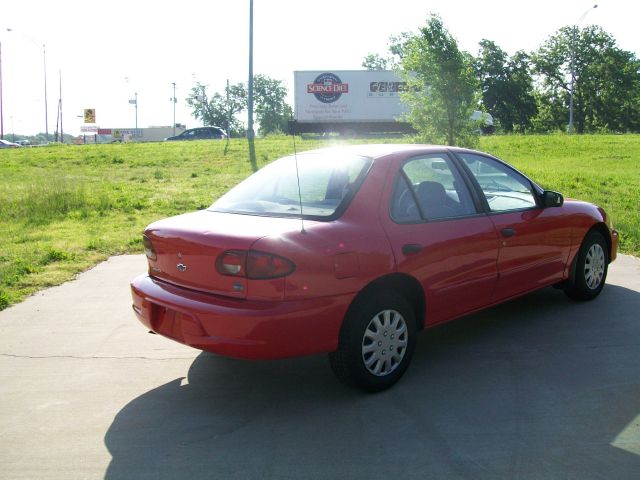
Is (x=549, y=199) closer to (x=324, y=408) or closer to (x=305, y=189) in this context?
(x=305, y=189)

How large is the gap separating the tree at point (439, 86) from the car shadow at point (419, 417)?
1149 cm

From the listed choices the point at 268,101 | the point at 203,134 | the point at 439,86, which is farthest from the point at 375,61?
the point at 439,86

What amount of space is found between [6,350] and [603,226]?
5.38 meters

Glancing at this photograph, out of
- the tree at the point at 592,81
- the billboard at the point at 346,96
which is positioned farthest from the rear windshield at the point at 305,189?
the tree at the point at 592,81

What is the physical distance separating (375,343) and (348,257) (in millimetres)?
595

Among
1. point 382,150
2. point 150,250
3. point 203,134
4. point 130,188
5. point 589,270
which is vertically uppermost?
point 203,134

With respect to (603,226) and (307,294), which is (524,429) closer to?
(307,294)

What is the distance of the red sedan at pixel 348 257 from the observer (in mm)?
3756

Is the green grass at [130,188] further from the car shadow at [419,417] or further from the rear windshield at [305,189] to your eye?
the car shadow at [419,417]

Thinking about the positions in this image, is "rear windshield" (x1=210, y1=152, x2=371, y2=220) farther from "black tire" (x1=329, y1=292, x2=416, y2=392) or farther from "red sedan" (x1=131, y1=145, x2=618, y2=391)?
"black tire" (x1=329, y1=292, x2=416, y2=392)

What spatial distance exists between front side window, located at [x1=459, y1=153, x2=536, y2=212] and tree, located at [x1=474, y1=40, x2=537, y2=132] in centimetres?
7572

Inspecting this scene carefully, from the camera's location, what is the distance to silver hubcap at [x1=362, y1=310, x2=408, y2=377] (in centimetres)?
408

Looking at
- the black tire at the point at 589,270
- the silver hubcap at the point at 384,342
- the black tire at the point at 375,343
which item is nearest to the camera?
the black tire at the point at 375,343

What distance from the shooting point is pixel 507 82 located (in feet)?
255
